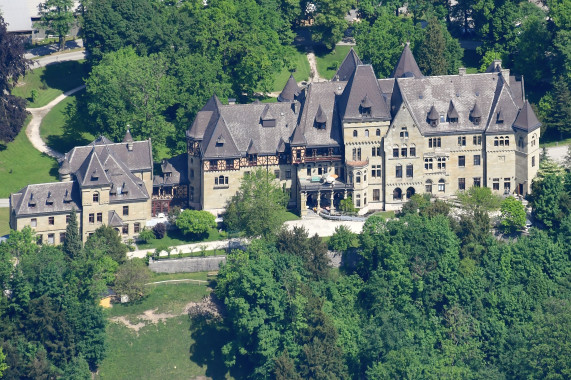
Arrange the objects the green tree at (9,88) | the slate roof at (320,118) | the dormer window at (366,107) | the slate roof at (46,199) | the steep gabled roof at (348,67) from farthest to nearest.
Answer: the green tree at (9,88) < the steep gabled roof at (348,67) < the slate roof at (320,118) < the dormer window at (366,107) < the slate roof at (46,199)

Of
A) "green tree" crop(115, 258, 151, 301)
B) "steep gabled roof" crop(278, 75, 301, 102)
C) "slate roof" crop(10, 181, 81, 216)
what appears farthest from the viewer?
→ "steep gabled roof" crop(278, 75, 301, 102)

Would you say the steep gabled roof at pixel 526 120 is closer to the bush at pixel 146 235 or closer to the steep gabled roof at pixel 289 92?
the steep gabled roof at pixel 289 92

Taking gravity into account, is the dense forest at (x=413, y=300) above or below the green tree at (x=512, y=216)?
below

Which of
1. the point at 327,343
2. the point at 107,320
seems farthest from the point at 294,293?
the point at 107,320

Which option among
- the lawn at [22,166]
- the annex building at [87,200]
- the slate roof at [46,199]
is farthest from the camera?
the lawn at [22,166]

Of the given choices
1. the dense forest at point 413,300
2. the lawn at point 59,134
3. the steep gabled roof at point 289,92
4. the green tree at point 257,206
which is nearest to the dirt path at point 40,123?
the lawn at point 59,134

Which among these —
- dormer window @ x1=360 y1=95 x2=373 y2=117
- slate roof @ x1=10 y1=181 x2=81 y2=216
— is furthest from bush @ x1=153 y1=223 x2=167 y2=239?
dormer window @ x1=360 y1=95 x2=373 y2=117

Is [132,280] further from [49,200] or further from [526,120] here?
[526,120]

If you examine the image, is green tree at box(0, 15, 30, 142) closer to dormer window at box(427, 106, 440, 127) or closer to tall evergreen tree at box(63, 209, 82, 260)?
tall evergreen tree at box(63, 209, 82, 260)
